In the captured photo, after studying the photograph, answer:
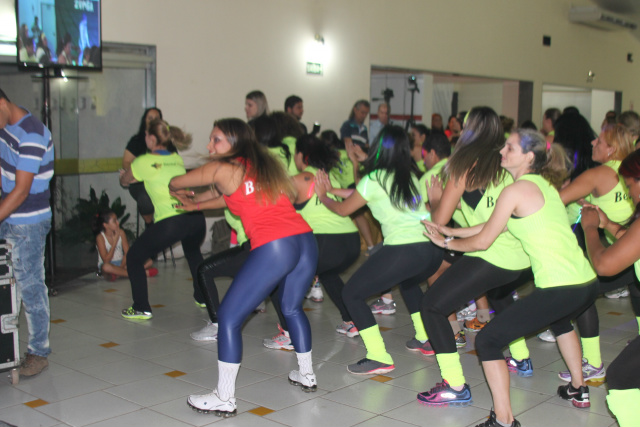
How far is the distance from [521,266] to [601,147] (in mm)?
1493

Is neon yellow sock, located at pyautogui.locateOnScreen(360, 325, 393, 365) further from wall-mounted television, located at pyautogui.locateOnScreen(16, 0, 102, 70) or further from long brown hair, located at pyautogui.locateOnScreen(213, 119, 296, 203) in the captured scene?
wall-mounted television, located at pyautogui.locateOnScreen(16, 0, 102, 70)

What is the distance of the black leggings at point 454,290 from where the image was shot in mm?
3514

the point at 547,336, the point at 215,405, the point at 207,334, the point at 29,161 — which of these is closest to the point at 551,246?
the point at 215,405

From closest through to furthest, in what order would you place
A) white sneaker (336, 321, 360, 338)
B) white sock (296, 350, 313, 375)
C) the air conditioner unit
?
white sock (296, 350, 313, 375)
white sneaker (336, 321, 360, 338)
the air conditioner unit

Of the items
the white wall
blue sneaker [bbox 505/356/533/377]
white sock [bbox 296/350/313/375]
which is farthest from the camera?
the white wall

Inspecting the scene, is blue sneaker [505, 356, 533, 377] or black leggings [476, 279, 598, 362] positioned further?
blue sneaker [505, 356, 533, 377]

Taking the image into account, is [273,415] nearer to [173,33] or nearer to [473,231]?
[473,231]

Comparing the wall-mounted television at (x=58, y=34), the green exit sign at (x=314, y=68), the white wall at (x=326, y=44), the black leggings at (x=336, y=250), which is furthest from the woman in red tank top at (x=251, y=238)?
the green exit sign at (x=314, y=68)

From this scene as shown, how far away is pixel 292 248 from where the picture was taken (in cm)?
347

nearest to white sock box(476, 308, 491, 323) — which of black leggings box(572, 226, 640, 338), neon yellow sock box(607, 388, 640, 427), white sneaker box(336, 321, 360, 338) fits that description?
white sneaker box(336, 321, 360, 338)

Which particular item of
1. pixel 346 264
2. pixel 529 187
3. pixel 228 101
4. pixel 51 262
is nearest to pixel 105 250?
pixel 51 262

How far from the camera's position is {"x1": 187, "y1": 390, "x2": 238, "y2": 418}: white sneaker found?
3.52 metres

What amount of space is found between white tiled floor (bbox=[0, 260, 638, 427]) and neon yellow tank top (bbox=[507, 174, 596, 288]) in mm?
867

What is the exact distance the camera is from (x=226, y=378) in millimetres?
3486
